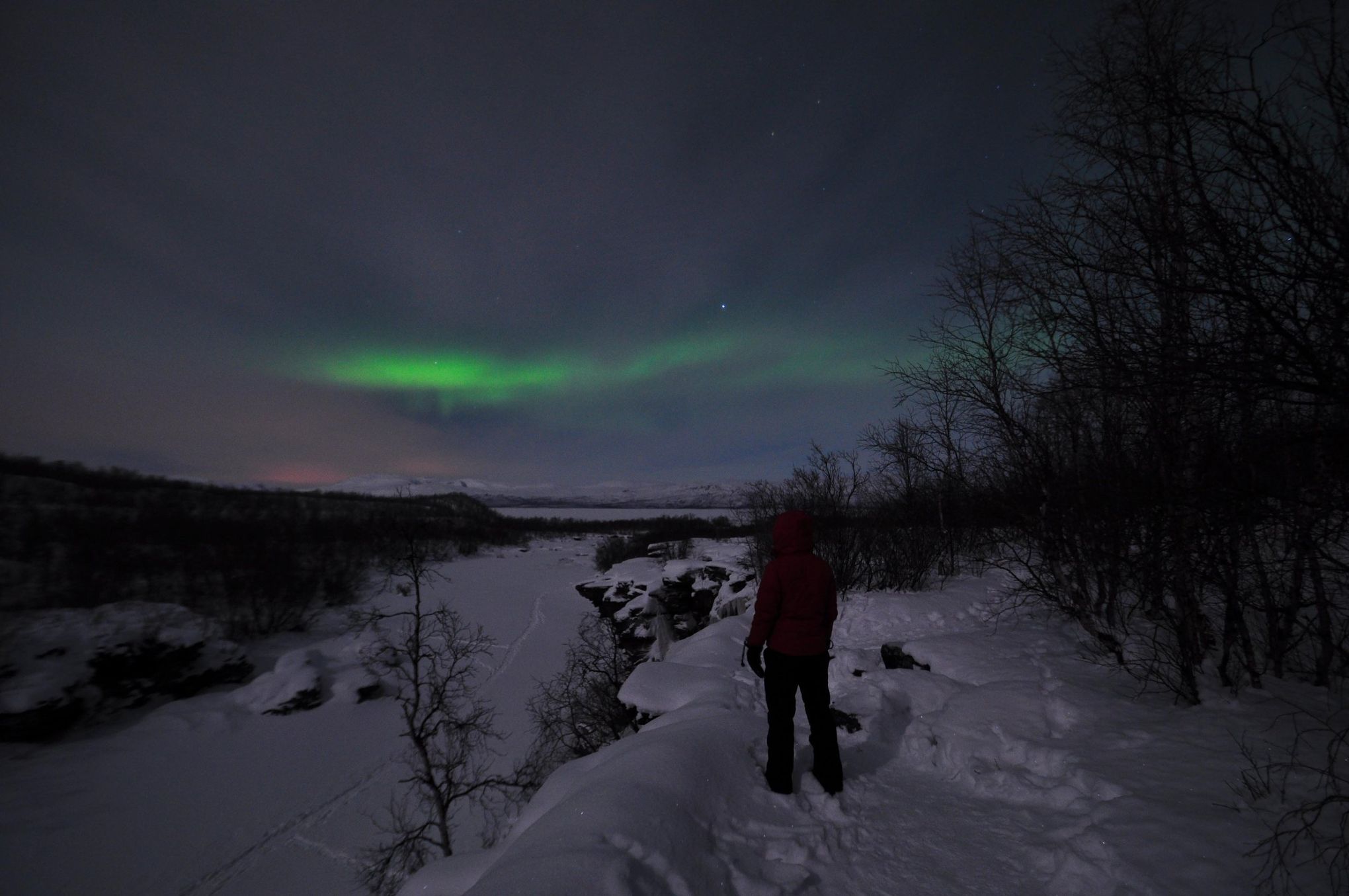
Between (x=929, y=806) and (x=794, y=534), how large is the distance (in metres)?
2.31

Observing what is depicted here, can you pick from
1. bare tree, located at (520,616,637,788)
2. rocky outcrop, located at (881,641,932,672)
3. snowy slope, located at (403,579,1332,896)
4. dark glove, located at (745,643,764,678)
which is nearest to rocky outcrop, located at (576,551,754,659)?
bare tree, located at (520,616,637,788)

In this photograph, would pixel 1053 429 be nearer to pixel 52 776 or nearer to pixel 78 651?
pixel 52 776

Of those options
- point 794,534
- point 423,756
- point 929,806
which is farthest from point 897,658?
point 423,756

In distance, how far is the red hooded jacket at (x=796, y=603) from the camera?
11.0ft

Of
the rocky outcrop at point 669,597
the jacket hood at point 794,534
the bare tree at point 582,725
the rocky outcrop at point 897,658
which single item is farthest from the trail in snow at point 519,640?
the jacket hood at point 794,534

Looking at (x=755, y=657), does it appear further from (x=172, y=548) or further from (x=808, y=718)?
(x=172, y=548)

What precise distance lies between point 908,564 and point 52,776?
96.8 feet

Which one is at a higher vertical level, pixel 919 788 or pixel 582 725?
pixel 919 788

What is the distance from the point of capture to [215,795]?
15836mm

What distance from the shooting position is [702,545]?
37.0 meters

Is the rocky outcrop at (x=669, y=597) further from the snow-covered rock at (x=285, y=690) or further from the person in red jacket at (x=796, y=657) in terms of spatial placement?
the snow-covered rock at (x=285, y=690)

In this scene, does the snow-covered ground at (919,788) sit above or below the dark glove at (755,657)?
below

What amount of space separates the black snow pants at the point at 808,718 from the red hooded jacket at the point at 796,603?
0.12 m

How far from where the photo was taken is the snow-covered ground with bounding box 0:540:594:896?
12.9 metres
